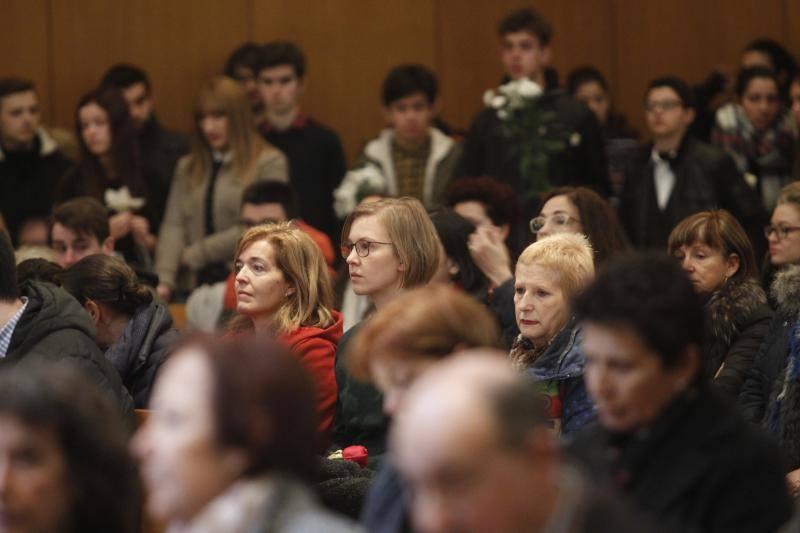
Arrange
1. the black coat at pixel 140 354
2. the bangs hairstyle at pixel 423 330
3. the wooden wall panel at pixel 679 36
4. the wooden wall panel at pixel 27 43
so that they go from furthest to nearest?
the wooden wall panel at pixel 679 36, the wooden wall panel at pixel 27 43, the black coat at pixel 140 354, the bangs hairstyle at pixel 423 330

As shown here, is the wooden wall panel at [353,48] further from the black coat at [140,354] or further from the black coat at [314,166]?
the black coat at [140,354]

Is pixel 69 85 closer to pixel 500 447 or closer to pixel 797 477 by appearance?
pixel 797 477

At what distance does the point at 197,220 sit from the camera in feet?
23.8

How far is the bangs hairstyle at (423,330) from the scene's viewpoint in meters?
2.84

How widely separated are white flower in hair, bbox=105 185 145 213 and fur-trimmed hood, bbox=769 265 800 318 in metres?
3.45

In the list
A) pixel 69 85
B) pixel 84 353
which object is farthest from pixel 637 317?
pixel 69 85

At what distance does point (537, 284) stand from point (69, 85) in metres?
5.36

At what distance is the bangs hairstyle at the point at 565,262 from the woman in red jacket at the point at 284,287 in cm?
76

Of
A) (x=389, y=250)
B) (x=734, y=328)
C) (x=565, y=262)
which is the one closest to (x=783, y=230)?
(x=734, y=328)

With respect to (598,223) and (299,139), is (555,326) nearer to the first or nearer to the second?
(598,223)

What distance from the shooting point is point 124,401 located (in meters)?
4.30

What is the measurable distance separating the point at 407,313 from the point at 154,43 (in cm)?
639

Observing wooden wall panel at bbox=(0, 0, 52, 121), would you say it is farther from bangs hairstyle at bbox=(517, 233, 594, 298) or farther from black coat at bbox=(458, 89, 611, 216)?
bangs hairstyle at bbox=(517, 233, 594, 298)

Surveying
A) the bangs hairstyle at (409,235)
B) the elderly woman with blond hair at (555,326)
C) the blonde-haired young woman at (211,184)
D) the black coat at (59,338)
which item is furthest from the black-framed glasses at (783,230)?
the blonde-haired young woman at (211,184)
